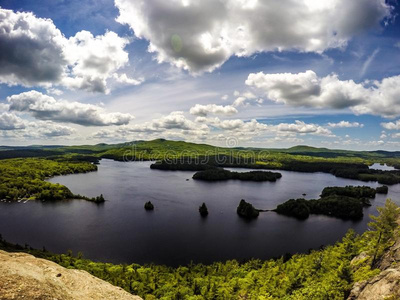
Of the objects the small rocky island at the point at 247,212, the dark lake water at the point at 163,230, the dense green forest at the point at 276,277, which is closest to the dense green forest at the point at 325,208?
the dark lake water at the point at 163,230

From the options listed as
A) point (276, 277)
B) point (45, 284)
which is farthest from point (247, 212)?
point (45, 284)

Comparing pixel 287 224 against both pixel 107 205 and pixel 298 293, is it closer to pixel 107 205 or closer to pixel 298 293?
pixel 298 293

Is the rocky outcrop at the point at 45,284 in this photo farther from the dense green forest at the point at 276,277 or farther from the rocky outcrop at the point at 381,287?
the rocky outcrop at the point at 381,287

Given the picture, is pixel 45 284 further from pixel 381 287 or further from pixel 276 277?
pixel 276 277

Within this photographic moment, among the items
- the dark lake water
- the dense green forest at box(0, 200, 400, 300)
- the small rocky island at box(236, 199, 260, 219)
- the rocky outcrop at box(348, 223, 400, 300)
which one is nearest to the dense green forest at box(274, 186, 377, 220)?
the dark lake water

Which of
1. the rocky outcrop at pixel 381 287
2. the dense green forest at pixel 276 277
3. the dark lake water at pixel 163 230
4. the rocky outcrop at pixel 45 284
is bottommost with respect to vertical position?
the dark lake water at pixel 163 230

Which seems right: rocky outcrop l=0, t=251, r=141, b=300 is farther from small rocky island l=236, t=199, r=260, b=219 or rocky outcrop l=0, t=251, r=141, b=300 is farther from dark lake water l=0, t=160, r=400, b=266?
small rocky island l=236, t=199, r=260, b=219
